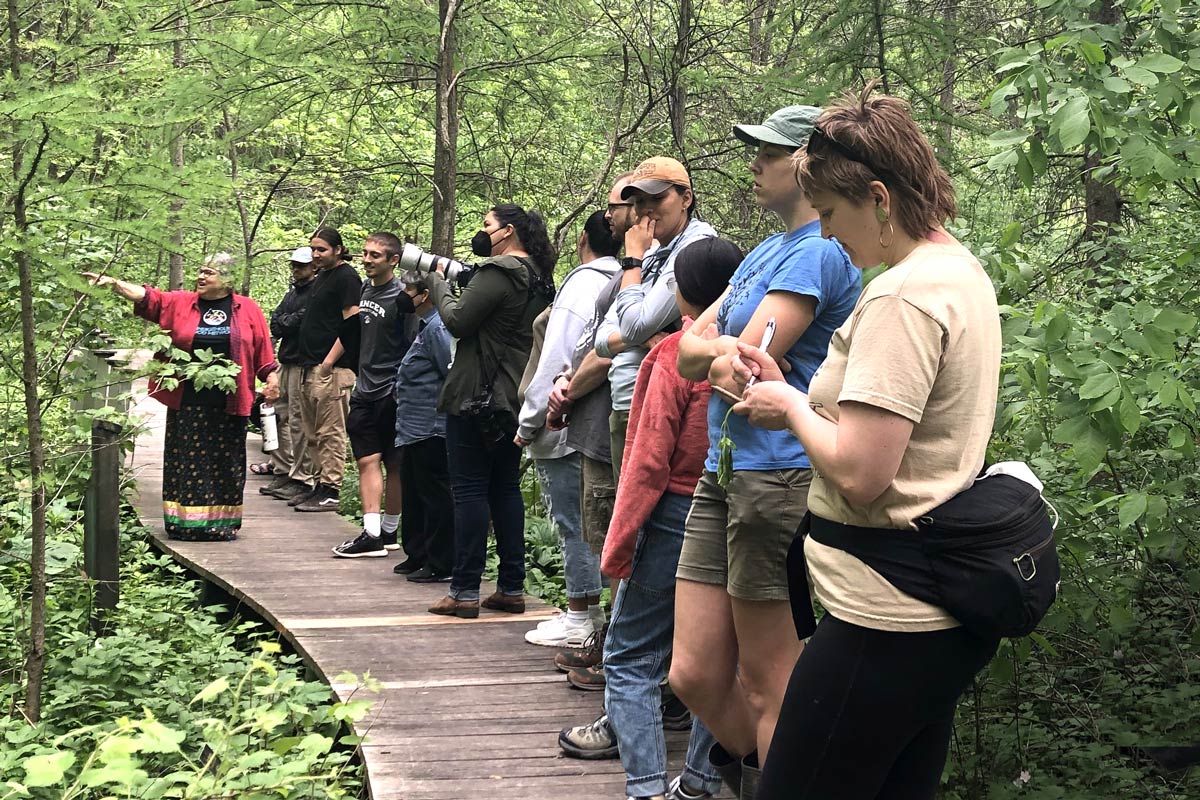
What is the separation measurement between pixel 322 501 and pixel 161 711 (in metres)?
5.33

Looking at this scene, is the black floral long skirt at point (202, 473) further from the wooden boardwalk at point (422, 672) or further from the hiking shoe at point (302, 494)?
the hiking shoe at point (302, 494)

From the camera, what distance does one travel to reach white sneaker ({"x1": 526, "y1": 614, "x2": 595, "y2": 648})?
582 cm

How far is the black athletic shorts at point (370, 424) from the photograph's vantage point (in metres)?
8.27

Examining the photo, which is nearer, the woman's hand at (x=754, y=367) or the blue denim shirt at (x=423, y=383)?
the woman's hand at (x=754, y=367)

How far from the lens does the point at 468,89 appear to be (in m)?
9.68

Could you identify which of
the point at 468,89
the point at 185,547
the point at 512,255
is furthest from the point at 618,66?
the point at 185,547

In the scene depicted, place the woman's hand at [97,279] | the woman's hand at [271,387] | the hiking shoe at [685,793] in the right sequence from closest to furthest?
the hiking shoe at [685,793] < the woman's hand at [97,279] < the woman's hand at [271,387]

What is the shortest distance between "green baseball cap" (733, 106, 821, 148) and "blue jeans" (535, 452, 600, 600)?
101 inches

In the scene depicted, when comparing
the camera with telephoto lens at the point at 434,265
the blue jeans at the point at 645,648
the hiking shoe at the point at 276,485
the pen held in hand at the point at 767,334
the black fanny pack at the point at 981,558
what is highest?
the camera with telephoto lens at the point at 434,265

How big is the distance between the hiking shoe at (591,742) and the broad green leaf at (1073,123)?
253cm

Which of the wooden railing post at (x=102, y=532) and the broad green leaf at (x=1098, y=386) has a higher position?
the broad green leaf at (x=1098, y=386)

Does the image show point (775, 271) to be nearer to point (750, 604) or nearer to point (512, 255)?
point (750, 604)

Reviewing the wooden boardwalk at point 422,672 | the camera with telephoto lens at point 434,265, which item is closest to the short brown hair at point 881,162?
the wooden boardwalk at point 422,672

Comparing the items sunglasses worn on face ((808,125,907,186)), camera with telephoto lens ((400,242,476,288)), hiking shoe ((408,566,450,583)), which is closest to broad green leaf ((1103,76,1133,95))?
sunglasses worn on face ((808,125,907,186))
